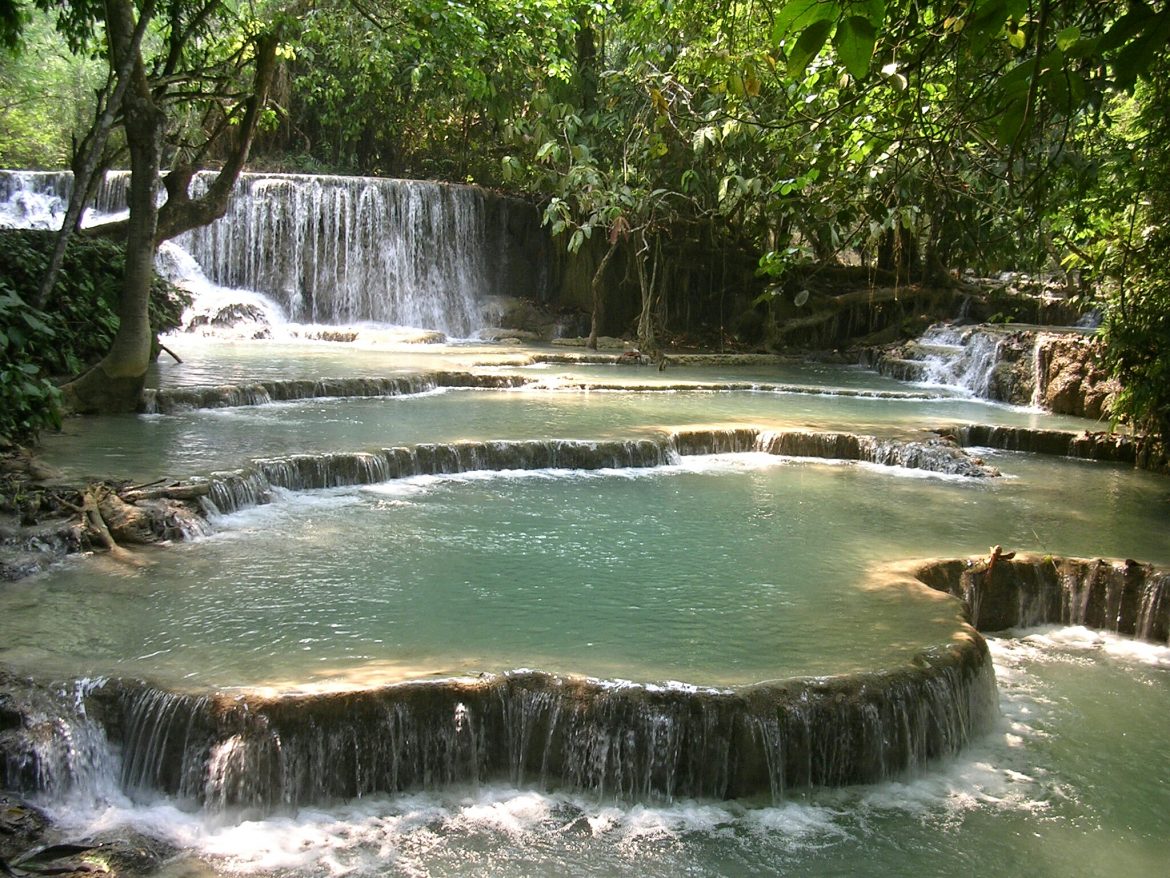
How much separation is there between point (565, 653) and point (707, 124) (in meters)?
10.9

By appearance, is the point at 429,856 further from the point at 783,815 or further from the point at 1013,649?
the point at 1013,649

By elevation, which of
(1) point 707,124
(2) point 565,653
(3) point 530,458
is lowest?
(2) point 565,653

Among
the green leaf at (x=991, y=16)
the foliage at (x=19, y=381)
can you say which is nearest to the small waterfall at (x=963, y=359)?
the foliage at (x=19, y=381)

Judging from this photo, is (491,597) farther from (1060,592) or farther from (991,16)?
(991,16)

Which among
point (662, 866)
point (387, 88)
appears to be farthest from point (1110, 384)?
point (387, 88)

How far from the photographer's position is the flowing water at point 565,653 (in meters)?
4.15

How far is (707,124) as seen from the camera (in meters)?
14.3

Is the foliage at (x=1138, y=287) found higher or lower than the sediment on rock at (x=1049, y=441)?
higher

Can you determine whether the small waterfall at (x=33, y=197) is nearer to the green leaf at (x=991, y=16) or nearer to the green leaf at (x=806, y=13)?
the green leaf at (x=806, y=13)

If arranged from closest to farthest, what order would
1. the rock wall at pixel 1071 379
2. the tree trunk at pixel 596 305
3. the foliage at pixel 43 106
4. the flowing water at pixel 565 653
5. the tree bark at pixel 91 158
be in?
the flowing water at pixel 565 653
the tree bark at pixel 91 158
the rock wall at pixel 1071 379
the tree trunk at pixel 596 305
the foliage at pixel 43 106

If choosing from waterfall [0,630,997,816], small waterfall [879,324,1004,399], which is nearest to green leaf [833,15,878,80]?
waterfall [0,630,997,816]

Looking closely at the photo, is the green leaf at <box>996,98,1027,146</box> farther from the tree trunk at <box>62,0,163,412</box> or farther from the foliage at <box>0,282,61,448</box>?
the tree trunk at <box>62,0,163,412</box>

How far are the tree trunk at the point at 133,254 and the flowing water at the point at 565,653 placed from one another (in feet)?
1.56

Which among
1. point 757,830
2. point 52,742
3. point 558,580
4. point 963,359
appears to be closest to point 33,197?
point 963,359
